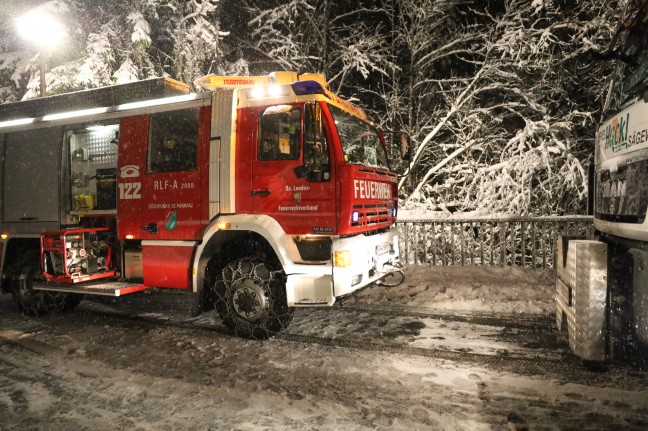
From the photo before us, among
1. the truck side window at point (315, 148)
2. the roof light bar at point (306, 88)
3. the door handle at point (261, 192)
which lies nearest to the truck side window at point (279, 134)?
the truck side window at point (315, 148)

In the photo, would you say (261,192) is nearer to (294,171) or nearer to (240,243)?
(294,171)

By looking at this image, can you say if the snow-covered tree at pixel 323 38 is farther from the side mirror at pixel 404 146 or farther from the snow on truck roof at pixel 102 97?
the snow on truck roof at pixel 102 97

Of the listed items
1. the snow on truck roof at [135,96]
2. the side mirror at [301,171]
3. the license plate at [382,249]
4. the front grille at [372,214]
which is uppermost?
the snow on truck roof at [135,96]

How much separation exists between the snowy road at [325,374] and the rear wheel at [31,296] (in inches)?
11.7

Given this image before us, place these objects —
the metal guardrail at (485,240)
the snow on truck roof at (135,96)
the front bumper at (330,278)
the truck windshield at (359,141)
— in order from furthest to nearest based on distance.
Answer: the metal guardrail at (485,240)
the snow on truck roof at (135,96)
the truck windshield at (359,141)
the front bumper at (330,278)

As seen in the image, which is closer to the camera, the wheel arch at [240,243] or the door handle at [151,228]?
the wheel arch at [240,243]

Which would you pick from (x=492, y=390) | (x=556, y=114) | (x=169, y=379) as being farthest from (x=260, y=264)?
(x=556, y=114)

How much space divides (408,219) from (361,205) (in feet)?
15.1

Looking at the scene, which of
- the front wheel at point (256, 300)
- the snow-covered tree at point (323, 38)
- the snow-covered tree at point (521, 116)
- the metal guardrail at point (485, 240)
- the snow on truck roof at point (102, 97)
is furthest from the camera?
the snow-covered tree at point (323, 38)

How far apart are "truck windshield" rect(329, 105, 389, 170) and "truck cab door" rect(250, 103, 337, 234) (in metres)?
0.43

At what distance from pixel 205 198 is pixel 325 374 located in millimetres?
2737

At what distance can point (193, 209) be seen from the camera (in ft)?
19.1

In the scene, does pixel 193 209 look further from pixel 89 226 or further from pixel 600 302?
pixel 600 302

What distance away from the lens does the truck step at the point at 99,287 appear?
20.1 feet
